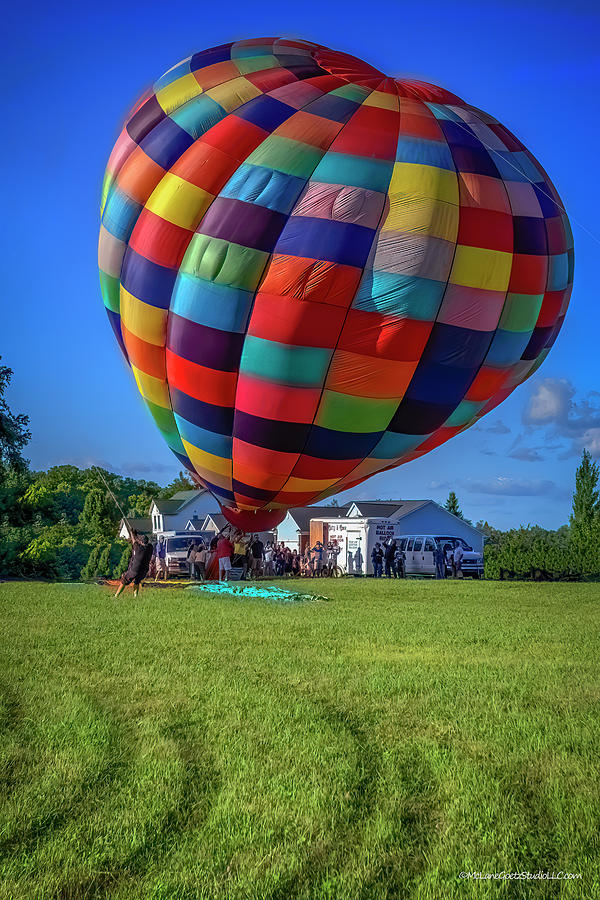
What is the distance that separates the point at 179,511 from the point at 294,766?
43040mm

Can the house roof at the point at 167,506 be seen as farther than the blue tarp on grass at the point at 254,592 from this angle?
Yes

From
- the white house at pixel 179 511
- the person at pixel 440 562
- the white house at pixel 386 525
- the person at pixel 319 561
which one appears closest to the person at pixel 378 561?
the person at pixel 319 561

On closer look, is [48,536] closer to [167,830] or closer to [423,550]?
[423,550]

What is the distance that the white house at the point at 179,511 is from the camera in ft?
154

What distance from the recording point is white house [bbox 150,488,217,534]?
46875 mm

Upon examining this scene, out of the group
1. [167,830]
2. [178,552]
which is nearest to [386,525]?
[178,552]

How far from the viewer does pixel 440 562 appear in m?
27.6

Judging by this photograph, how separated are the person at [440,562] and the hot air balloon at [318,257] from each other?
61.7ft

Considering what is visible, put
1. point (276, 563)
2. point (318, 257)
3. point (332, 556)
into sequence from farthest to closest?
1. point (332, 556)
2. point (276, 563)
3. point (318, 257)

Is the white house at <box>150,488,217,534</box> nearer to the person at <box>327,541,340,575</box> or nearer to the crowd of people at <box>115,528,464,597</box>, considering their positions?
the crowd of people at <box>115,528,464,597</box>

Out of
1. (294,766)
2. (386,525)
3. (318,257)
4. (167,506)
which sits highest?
(167,506)

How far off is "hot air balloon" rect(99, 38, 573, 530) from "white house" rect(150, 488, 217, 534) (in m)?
38.4

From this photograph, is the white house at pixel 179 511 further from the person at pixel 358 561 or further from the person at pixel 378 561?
the person at pixel 378 561

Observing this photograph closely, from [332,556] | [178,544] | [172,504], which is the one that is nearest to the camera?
[332,556]
